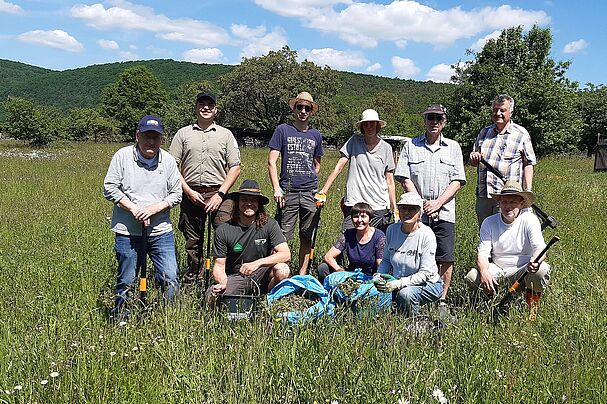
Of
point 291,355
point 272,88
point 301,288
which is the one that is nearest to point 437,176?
point 301,288

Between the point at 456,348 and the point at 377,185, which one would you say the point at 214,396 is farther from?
the point at 377,185

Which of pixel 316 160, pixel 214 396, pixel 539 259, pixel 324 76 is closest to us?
pixel 214 396

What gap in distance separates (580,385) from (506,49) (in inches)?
1560

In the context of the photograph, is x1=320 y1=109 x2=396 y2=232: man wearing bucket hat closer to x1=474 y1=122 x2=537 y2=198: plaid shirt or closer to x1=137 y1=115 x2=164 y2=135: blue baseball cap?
x1=474 y1=122 x2=537 y2=198: plaid shirt

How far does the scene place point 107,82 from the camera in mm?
144250

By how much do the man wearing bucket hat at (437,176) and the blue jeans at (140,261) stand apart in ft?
8.52

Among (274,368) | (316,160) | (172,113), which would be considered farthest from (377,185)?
(172,113)

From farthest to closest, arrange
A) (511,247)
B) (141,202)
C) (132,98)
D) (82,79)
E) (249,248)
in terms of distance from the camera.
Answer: (82,79)
(132,98)
(249,248)
(511,247)
(141,202)

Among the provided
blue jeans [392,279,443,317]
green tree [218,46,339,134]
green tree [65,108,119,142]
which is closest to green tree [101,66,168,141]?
green tree [65,108,119,142]

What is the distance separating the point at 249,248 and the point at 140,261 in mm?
1083

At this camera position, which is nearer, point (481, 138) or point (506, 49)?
point (481, 138)

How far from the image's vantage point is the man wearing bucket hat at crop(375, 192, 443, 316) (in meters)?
4.95

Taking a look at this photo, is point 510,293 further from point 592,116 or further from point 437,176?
point 592,116

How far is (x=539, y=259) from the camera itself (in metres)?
4.91
